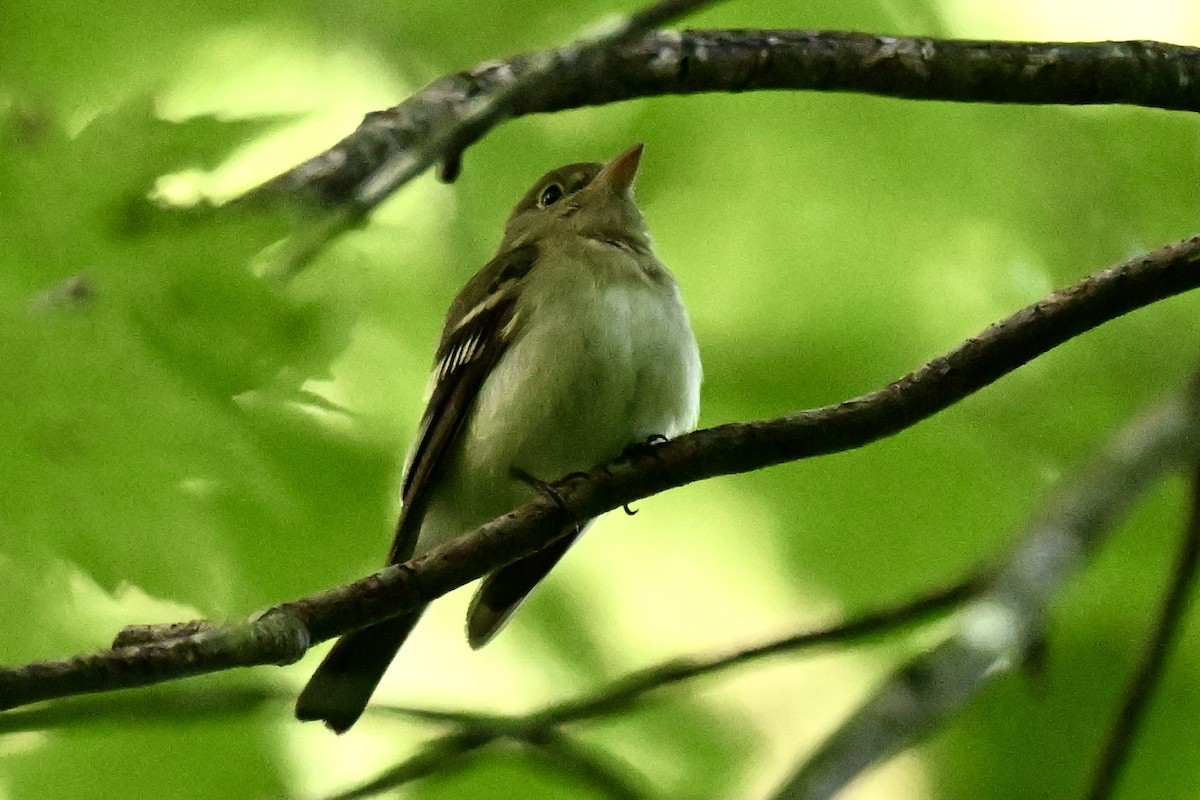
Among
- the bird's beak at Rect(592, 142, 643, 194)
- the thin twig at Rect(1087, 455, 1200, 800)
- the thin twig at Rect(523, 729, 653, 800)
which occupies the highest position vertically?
the bird's beak at Rect(592, 142, 643, 194)

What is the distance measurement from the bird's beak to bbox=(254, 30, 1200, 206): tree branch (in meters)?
1.05

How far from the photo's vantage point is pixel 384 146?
2.89m

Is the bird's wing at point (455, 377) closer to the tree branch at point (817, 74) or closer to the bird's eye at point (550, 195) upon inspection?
the bird's eye at point (550, 195)

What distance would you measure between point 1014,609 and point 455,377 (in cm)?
224

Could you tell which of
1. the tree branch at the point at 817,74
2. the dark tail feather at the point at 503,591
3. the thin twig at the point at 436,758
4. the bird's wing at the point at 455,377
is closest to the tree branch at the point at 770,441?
the thin twig at the point at 436,758

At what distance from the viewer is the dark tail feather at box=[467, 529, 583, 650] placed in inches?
157

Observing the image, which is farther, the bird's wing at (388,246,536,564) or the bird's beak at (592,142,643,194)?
the bird's beak at (592,142,643,194)

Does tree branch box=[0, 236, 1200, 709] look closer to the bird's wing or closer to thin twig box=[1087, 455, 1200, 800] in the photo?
thin twig box=[1087, 455, 1200, 800]

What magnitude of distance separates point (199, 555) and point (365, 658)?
106 inches

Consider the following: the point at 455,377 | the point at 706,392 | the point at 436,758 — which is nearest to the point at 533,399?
the point at 455,377

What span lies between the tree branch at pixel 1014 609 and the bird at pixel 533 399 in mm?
1394

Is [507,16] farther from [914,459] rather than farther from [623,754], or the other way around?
[623,754]

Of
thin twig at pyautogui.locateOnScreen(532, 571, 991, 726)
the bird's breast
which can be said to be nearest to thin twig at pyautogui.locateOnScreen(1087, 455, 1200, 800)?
thin twig at pyautogui.locateOnScreen(532, 571, 991, 726)

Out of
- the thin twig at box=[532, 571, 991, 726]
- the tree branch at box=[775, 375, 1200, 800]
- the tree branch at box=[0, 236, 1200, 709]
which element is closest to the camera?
the tree branch at box=[775, 375, 1200, 800]
